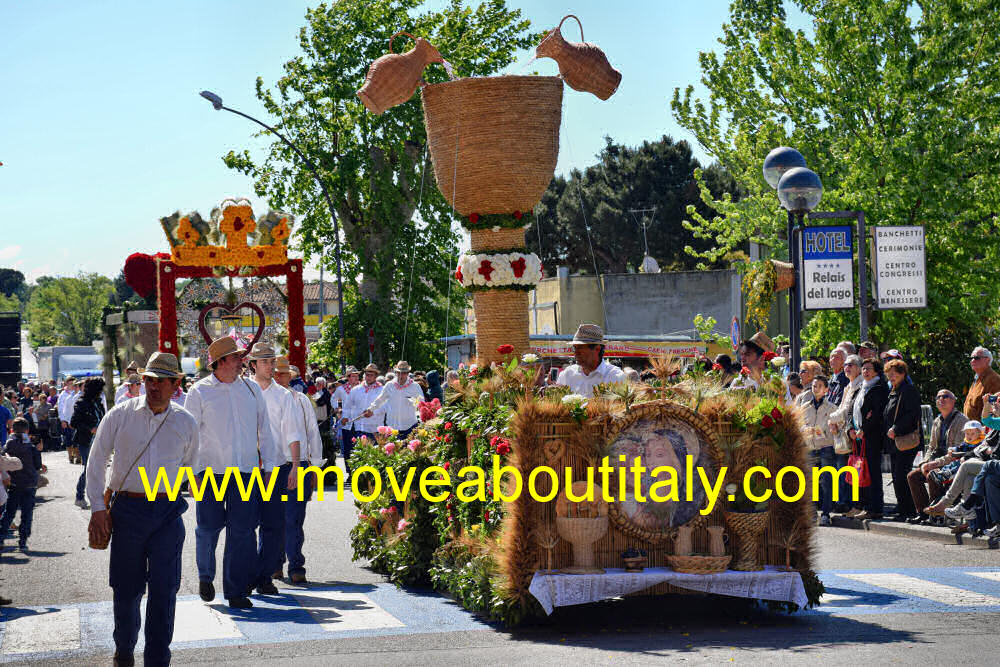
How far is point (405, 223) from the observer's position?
40.6 m

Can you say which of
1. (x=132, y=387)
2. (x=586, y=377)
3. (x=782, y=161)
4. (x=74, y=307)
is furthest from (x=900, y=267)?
(x=74, y=307)

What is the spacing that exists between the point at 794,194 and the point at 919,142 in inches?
459

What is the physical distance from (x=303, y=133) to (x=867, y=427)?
29079mm

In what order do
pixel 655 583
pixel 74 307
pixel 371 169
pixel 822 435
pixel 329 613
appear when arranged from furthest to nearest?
pixel 74 307 < pixel 371 169 < pixel 822 435 < pixel 329 613 < pixel 655 583

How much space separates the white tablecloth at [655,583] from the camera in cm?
848

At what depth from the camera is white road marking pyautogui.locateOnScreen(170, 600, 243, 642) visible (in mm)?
8570

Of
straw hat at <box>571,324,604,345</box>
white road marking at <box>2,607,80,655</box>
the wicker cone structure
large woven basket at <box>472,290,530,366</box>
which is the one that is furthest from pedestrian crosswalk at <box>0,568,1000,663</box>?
large woven basket at <box>472,290,530,366</box>

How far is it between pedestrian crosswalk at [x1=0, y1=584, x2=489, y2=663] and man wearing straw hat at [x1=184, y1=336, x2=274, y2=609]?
11.9 inches

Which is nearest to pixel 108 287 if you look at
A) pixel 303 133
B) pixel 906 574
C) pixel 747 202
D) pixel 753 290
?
pixel 303 133

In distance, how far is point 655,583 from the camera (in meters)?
8.63

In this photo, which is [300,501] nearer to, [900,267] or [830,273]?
[830,273]

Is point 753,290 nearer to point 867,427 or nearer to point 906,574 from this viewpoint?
point 867,427

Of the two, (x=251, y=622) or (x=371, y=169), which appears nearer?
(x=251, y=622)

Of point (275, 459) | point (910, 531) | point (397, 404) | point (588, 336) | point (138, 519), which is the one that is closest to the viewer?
point (138, 519)
